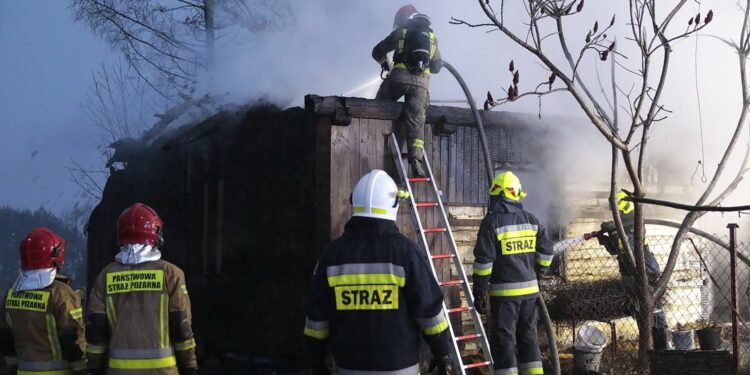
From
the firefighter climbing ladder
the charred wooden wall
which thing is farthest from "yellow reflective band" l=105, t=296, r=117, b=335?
the charred wooden wall

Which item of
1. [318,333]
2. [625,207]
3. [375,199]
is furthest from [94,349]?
[625,207]

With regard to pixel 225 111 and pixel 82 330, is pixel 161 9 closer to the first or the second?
pixel 225 111

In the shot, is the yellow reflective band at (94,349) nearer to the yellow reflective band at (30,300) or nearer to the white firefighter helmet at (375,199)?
the yellow reflective band at (30,300)

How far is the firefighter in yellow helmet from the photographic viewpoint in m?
6.75

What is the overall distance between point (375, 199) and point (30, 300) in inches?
96.4

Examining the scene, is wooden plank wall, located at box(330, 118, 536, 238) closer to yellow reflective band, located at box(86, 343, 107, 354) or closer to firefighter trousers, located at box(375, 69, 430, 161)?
firefighter trousers, located at box(375, 69, 430, 161)

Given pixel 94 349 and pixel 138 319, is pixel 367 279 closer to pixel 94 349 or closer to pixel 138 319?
pixel 138 319

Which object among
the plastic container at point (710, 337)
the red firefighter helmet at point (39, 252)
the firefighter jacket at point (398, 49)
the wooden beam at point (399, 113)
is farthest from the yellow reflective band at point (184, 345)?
the plastic container at point (710, 337)

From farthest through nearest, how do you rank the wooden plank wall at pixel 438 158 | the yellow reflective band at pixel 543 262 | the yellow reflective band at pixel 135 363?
1. the wooden plank wall at pixel 438 158
2. the yellow reflective band at pixel 543 262
3. the yellow reflective band at pixel 135 363

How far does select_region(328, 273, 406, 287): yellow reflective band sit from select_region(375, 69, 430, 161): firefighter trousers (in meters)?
3.63

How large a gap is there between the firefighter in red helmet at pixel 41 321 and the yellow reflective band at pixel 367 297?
6.35ft

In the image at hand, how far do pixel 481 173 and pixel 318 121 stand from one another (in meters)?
2.15

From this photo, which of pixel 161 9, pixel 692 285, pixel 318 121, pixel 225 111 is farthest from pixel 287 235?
pixel 161 9

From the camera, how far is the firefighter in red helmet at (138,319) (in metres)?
4.38
